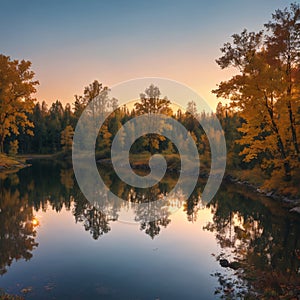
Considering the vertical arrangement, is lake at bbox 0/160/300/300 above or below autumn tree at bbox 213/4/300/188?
below

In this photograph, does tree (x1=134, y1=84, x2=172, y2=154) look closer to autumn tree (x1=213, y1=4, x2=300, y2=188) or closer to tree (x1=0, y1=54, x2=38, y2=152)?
tree (x1=0, y1=54, x2=38, y2=152)

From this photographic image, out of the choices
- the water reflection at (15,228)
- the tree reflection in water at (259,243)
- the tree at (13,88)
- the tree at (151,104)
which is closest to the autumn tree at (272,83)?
the tree reflection in water at (259,243)

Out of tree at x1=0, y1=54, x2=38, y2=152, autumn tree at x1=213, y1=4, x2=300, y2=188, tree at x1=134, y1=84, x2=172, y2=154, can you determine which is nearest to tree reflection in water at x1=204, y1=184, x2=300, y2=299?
autumn tree at x1=213, y1=4, x2=300, y2=188

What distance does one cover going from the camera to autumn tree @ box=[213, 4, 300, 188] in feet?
67.7

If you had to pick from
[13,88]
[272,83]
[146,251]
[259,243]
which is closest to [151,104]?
[13,88]

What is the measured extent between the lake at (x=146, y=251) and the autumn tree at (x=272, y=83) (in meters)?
5.64

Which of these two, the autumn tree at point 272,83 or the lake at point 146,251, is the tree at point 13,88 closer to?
the lake at point 146,251

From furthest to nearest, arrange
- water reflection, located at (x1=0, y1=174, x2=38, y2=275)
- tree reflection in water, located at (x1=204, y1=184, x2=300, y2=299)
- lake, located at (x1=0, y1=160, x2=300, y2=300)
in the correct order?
1. water reflection, located at (x1=0, y1=174, x2=38, y2=275)
2. lake, located at (x1=0, y1=160, x2=300, y2=300)
3. tree reflection in water, located at (x1=204, y1=184, x2=300, y2=299)

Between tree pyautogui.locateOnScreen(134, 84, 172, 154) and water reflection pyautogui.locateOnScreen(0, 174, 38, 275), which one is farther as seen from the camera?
tree pyautogui.locateOnScreen(134, 84, 172, 154)

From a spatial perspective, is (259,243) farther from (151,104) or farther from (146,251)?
(151,104)

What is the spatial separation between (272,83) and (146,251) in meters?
14.0

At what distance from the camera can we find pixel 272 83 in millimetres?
20406

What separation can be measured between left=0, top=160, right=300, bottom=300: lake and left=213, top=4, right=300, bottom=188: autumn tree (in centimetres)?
564

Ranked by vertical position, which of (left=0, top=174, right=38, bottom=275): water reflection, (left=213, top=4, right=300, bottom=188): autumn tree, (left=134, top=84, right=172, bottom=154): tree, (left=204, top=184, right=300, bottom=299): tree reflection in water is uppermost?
(left=134, top=84, right=172, bottom=154): tree
